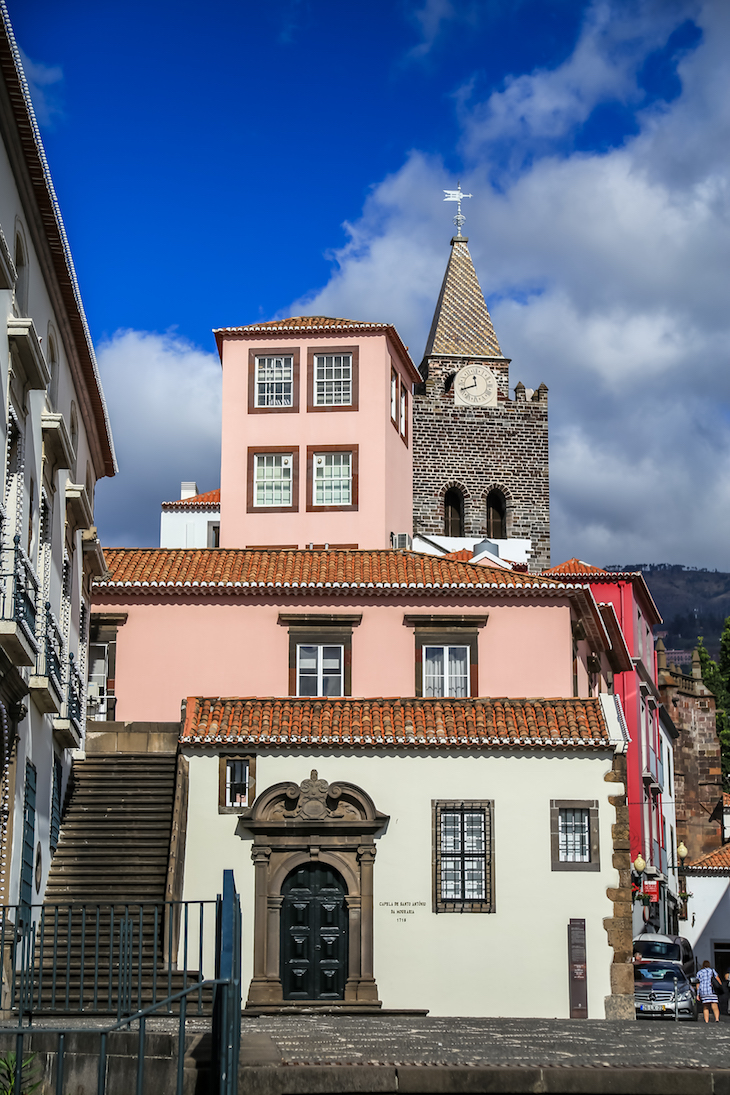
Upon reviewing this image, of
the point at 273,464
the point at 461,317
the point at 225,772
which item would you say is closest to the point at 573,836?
the point at 225,772

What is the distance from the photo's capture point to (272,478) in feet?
148

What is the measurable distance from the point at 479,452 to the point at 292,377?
83.1 feet

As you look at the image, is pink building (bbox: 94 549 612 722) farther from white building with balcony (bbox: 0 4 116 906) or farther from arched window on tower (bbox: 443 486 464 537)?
arched window on tower (bbox: 443 486 464 537)

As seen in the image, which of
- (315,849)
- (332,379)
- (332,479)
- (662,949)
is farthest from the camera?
(332,379)

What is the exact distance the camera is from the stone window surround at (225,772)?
2747 centimetres

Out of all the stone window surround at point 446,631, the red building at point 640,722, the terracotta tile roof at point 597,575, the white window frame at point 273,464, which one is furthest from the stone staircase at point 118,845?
the terracotta tile roof at point 597,575

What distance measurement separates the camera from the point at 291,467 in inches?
1769

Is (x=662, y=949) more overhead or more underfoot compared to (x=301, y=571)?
more underfoot

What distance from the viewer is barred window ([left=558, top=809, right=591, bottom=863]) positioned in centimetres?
2744

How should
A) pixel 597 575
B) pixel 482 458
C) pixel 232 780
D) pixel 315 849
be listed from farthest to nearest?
pixel 482 458, pixel 597 575, pixel 232 780, pixel 315 849


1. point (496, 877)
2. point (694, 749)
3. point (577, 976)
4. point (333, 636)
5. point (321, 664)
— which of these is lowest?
point (577, 976)

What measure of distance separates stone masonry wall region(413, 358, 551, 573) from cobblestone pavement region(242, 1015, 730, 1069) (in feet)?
158

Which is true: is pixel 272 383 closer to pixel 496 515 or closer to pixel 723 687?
pixel 496 515

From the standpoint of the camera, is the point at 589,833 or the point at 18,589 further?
the point at 589,833
